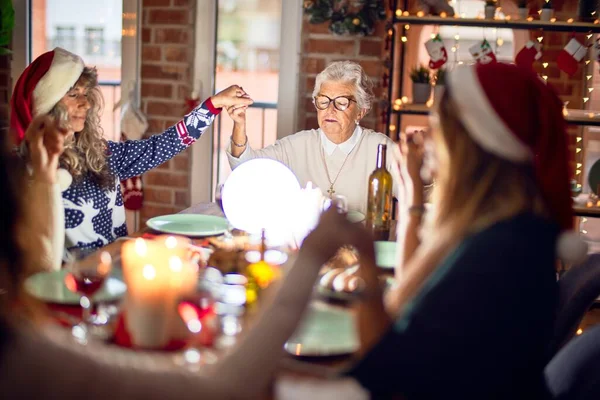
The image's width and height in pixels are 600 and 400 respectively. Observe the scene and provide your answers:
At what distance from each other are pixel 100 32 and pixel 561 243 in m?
3.42

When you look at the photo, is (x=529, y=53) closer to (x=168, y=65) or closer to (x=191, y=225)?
(x=168, y=65)

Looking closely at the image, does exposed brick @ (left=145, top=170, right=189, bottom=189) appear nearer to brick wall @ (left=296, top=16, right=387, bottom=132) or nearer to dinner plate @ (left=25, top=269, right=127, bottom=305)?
brick wall @ (left=296, top=16, right=387, bottom=132)

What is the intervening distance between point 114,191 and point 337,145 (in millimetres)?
909

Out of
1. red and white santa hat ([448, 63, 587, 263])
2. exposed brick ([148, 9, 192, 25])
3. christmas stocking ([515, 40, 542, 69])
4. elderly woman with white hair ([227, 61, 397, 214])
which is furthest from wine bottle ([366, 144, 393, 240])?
exposed brick ([148, 9, 192, 25])

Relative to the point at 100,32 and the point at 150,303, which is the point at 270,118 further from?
the point at 150,303

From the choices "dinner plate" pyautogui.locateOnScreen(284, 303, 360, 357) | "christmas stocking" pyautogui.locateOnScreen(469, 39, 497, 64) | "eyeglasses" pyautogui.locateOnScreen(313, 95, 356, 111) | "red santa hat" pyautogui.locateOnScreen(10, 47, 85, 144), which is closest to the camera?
"dinner plate" pyautogui.locateOnScreen(284, 303, 360, 357)

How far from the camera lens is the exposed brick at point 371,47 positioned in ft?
11.3

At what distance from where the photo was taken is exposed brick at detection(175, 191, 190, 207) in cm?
387

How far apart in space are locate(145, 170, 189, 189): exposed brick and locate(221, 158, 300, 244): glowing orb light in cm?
197

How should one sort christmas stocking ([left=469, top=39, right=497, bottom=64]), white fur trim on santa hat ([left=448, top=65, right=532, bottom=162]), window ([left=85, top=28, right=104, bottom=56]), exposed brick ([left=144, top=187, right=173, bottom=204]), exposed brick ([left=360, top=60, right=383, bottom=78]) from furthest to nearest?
1. window ([left=85, top=28, right=104, bottom=56])
2. exposed brick ([left=144, top=187, right=173, bottom=204])
3. exposed brick ([left=360, top=60, right=383, bottom=78])
4. christmas stocking ([left=469, top=39, right=497, bottom=64])
5. white fur trim on santa hat ([left=448, top=65, right=532, bottom=162])

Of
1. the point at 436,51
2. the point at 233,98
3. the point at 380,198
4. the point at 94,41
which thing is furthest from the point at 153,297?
the point at 94,41

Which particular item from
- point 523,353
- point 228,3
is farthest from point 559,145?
point 228,3

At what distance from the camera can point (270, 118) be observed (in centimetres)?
414

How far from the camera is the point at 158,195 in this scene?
12.8 ft
